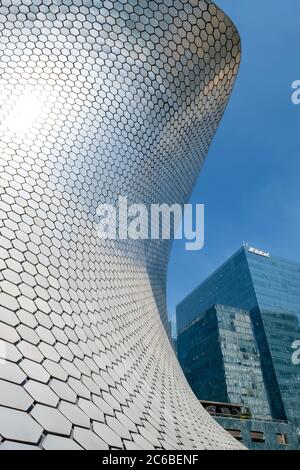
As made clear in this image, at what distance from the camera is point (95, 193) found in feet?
22.1

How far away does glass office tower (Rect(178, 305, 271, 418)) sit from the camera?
48.5 metres

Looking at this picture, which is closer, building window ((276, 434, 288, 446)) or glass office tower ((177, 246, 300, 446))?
building window ((276, 434, 288, 446))

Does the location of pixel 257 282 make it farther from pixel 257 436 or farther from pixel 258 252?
pixel 257 436

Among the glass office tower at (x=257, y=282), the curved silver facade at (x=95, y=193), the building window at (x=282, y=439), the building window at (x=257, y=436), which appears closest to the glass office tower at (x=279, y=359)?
the glass office tower at (x=257, y=282)

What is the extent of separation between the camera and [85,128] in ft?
24.1

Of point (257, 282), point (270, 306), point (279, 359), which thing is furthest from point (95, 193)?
point (257, 282)

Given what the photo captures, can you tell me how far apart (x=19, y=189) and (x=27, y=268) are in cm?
157

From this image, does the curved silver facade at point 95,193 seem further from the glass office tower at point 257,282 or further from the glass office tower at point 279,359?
the glass office tower at point 257,282

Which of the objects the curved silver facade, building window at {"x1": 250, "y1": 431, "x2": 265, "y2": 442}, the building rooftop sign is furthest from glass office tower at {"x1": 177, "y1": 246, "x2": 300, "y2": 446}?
the curved silver facade

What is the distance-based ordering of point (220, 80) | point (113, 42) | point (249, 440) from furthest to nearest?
1. point (249, 440)
2. point (220, 80)
3. point (113, 42)

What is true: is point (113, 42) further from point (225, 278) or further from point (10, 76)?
point (225, 278)

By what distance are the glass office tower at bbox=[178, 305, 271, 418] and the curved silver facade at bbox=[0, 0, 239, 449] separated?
44.4 meters

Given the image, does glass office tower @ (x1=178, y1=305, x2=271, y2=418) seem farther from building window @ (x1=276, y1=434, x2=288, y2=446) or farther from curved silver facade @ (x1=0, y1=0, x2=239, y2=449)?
curved silver facade @ (x1=0, y1=0, x2=239, y2=449)

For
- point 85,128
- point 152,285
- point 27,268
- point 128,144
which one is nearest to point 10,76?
point 85,128
